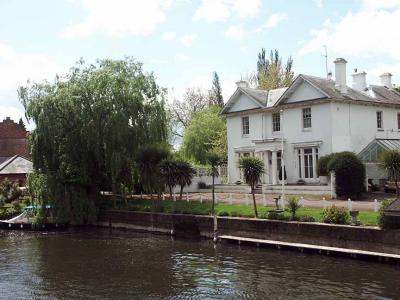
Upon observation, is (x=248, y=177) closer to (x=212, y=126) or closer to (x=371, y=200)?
(x=371, y=200)

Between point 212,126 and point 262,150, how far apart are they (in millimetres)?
15661

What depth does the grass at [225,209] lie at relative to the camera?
79.4 ft

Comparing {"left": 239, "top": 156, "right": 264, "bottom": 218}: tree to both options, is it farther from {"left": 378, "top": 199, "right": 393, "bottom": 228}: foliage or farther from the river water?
{"left": 378, "top": 199, "right": 393, "bottom": 228}: foliage

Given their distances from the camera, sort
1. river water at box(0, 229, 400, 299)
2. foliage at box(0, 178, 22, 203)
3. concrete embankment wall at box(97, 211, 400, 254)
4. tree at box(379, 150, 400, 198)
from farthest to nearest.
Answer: foliage at box(0, 178, 22, 203) → tree at box(379, 150, 400, 198) → concrete embankment wall at box(97, 211, 400, 254) → river water at box(0, 229, 400, 299)

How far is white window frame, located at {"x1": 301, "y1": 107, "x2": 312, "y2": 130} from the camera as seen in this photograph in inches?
1529

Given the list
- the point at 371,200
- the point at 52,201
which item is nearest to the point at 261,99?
the point at 371,200

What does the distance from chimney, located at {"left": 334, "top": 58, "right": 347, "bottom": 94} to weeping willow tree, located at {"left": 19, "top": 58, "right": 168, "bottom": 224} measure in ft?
45.0

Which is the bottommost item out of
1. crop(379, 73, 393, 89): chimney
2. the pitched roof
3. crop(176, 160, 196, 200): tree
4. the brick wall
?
crop(176, 160, 196, 200): tree

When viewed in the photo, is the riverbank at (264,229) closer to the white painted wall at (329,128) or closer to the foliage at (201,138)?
the white painted wall at (329,128)

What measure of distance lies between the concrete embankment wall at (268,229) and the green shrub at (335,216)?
509mm

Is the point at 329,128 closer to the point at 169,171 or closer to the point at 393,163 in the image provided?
the point at 169,171

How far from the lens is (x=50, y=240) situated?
29.6 m

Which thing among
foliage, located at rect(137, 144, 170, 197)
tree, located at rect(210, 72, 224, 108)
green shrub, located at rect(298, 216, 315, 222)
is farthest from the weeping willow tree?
tree, located at rect(210, 72, 224, 108)

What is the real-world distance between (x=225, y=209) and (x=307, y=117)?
1241 cm
